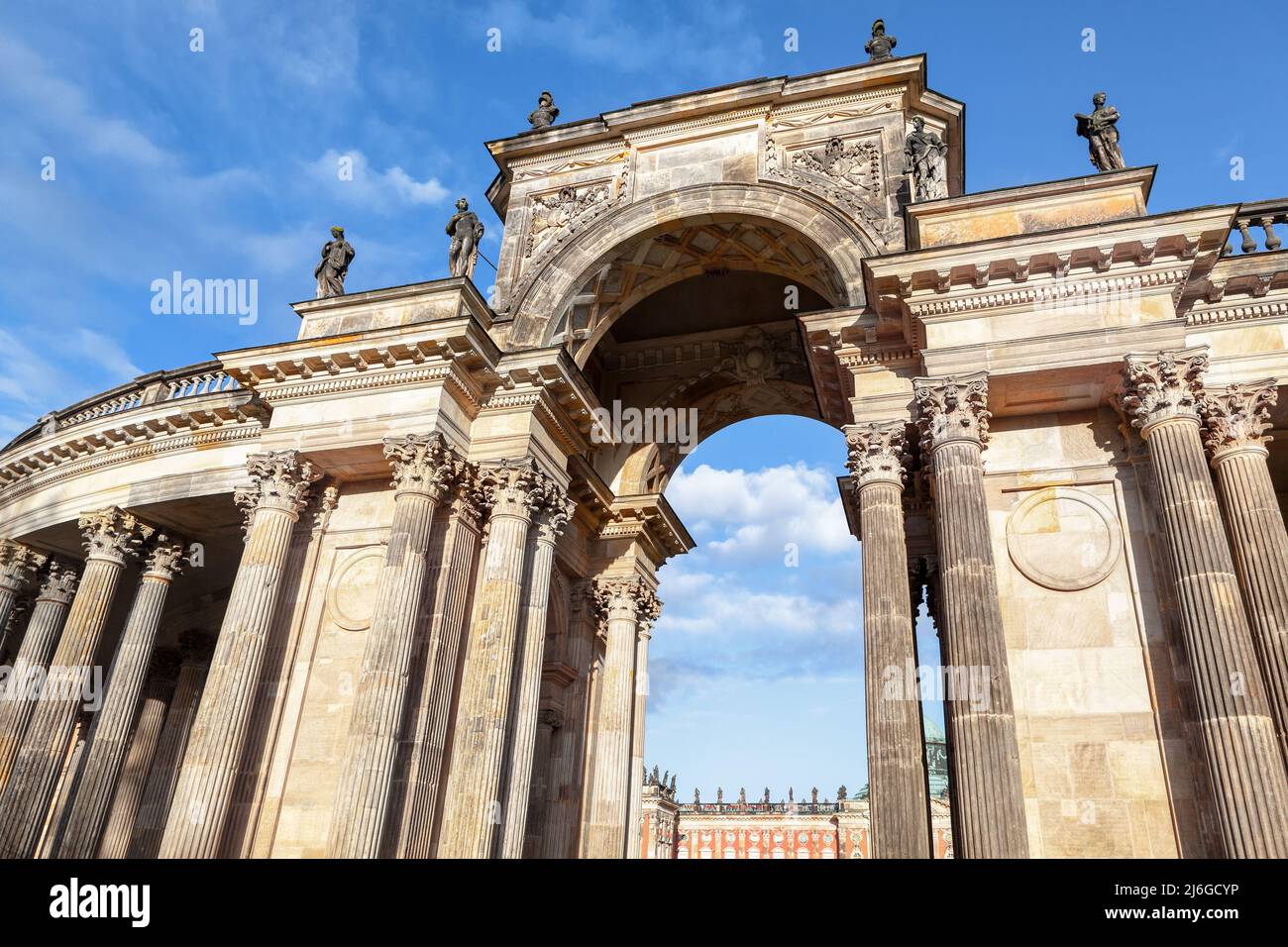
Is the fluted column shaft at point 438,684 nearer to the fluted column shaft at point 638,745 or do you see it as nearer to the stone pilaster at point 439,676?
the stone pilaster at point 439,676

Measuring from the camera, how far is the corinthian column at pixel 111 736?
1836cm

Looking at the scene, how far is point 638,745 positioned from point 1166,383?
49.4 feet

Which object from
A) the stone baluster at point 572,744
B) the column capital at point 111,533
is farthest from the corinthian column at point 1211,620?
the column capital at point 111,533

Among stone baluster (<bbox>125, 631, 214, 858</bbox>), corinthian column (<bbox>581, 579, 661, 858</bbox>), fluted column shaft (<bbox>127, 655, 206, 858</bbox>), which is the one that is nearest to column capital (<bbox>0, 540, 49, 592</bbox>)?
stone baluster (<bbox>125, 631, 214, 858</bbox>)

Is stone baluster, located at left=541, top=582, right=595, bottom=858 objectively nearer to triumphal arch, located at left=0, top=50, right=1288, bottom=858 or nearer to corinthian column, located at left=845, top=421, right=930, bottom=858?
triumphal arch, located at left=0, top=50, right=1288, bottom=858

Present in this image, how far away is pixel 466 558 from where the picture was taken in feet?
57.6

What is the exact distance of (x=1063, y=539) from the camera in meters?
14.3

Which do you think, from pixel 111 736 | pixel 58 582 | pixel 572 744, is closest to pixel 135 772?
pixel 58 582

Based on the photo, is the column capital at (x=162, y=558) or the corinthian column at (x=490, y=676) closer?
the corinthian column at (x=490, y=676)

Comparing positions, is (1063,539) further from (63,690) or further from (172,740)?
(172,740)

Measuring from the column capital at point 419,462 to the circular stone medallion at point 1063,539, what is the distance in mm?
10394

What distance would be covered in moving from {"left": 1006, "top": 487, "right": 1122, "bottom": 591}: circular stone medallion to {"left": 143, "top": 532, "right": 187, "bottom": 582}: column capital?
62.7ft

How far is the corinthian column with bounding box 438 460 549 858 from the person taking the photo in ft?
50.0
